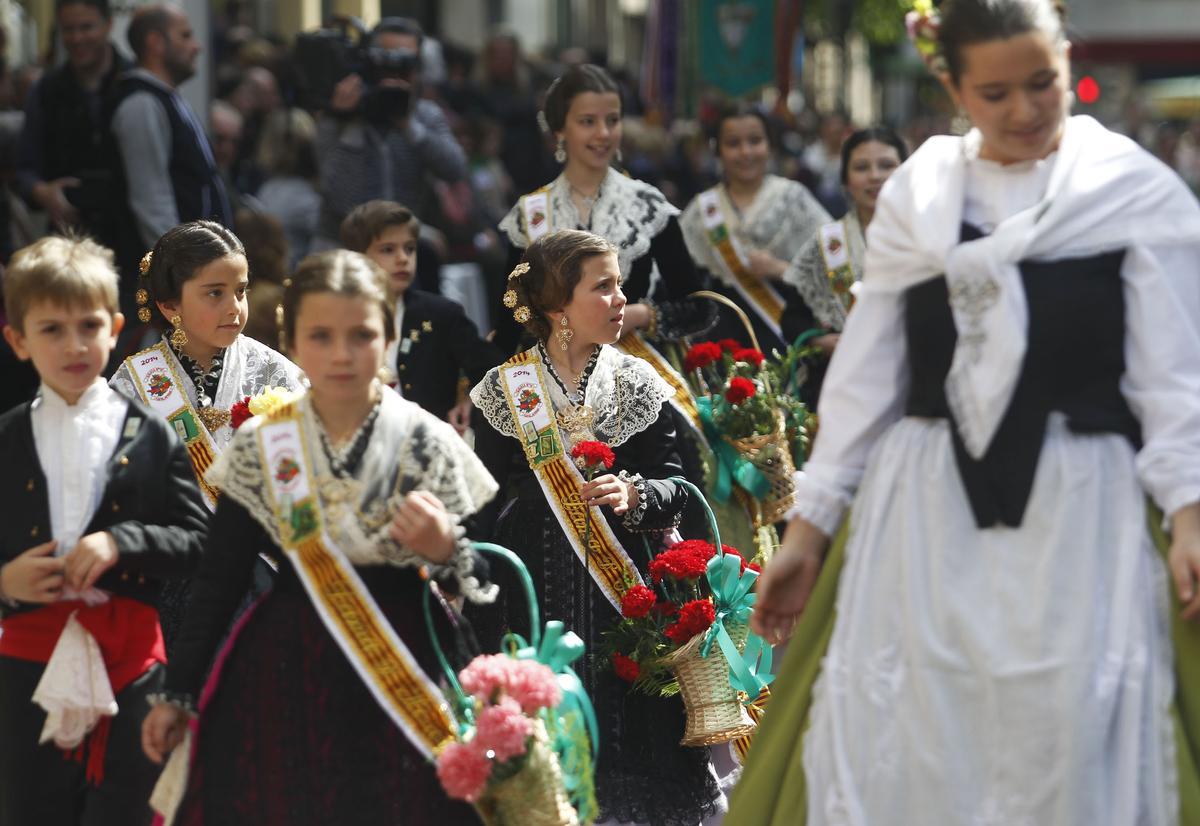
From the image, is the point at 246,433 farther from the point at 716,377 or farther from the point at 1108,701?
the point at 716,377

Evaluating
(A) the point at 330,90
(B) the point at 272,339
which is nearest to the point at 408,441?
(B) the point at 272,339

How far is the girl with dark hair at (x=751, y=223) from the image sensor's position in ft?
26.1

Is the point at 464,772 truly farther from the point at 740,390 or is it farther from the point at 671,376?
the point at 671,376

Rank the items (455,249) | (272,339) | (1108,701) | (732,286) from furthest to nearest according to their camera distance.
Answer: (455,249) < (732,286) < (272,339) < (1108,701)

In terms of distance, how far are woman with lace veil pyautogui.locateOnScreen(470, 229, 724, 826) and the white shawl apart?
4.93ft

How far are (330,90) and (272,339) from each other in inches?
83.7

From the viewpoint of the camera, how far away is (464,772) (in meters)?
3.55

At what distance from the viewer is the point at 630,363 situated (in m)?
5.21

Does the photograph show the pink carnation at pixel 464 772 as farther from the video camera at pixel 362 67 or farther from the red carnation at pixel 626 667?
the video camera at pixel 362 67

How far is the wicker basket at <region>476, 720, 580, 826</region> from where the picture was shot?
3.63 meters

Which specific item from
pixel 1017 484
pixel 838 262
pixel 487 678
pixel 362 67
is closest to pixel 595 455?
pixel 487 678

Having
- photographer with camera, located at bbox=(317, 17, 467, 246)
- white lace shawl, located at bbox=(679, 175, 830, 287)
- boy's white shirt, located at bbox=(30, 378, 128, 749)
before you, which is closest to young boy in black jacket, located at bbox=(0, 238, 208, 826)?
boy's white shirt, located at bbox=(30, 378, 128, 749)

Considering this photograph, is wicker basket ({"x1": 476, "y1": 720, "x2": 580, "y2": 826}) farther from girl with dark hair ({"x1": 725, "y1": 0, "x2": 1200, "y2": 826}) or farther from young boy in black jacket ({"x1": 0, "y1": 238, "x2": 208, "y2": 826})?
young boy in black jacket ({"x1": 0, "y1": 238, "x2": 208, "y2": 826})

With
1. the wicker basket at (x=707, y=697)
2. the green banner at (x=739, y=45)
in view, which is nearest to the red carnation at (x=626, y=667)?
the wicker basket at (x=707, y=697)
